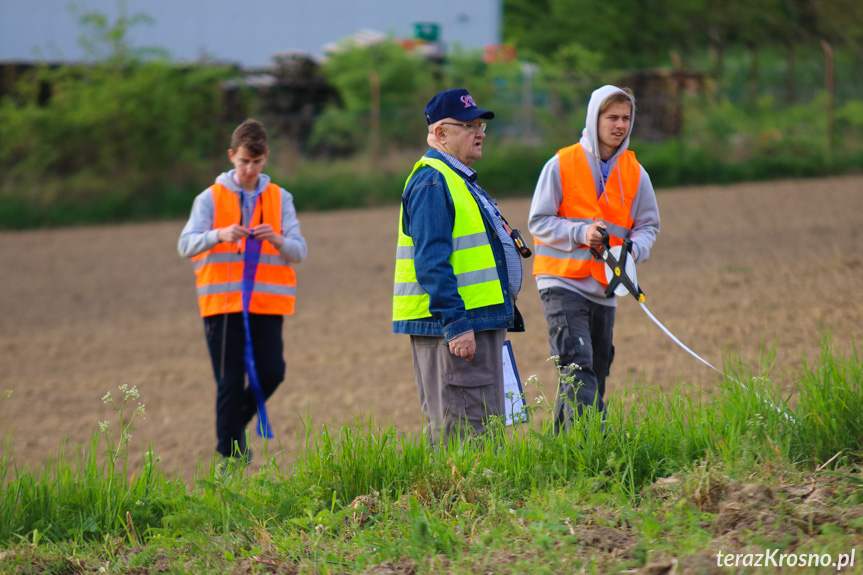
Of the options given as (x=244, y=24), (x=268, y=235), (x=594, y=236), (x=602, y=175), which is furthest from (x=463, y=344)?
(x=244, y=24)

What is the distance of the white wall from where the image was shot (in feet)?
77.5

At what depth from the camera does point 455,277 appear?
3863 mm

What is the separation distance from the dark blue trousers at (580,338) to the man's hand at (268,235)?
1477mm

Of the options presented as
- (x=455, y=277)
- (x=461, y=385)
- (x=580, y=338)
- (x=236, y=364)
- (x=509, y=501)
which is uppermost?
(x=455, y=277)

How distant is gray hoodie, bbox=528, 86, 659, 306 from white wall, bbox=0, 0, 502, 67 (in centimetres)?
1946

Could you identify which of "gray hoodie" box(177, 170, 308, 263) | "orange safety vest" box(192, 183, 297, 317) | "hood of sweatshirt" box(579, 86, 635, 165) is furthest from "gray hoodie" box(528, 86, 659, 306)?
"orange safety vest" box(192, 183, 297, 317)

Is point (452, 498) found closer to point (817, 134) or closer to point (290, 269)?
point (290, 269)

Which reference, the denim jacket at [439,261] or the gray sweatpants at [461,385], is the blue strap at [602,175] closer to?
the denim jacket at [439,261]

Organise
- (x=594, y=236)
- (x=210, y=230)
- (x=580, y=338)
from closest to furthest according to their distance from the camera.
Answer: (x=594, y=236), (x=580, y=338), (x=210, y=230)

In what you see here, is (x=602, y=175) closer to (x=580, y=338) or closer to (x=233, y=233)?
(x=580, y=338)

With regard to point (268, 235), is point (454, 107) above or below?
above

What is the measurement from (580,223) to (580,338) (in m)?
0.56

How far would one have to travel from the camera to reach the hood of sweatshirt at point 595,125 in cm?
435

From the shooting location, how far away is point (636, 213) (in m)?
4.60
